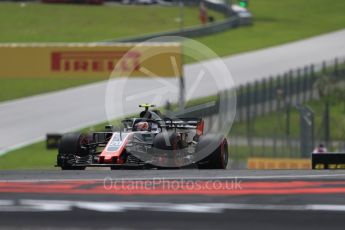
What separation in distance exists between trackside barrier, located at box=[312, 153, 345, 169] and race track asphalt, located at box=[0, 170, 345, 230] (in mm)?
2800

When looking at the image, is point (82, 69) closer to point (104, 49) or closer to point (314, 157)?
point (104, 49)

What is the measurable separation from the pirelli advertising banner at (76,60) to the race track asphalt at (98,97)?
44.5 inches

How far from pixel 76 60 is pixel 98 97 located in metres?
7.66

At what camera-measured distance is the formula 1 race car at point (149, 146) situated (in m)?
14.4

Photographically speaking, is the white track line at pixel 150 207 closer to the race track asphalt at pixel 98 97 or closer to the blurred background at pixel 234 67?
the blurred background at pixel 234 67

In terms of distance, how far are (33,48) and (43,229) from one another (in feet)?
94.6

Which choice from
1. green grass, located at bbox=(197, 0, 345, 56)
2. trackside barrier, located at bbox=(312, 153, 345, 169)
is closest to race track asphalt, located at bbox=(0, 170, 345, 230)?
trackside barrier, located at bbox=(312, 153, 345, 169)

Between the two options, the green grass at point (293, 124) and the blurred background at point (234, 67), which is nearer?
the blurred background at point (234, 67)

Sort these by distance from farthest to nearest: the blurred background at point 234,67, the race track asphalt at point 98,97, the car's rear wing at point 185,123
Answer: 1. the race track asphalt at point 98,97
2. the blurred background at point 234,67
3. the car's rear wing at point 185,123

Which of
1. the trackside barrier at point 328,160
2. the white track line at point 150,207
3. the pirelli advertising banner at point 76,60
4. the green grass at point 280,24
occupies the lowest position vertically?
the white track line at point 150,207

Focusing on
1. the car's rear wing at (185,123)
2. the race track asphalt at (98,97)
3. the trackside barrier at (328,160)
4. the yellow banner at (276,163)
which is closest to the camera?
the trackside barrier at (328,160)

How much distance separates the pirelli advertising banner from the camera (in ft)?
117

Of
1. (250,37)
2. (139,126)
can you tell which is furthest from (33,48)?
(250,37)

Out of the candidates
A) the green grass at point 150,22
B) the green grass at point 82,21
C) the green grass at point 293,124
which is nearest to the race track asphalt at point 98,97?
the green grass at point 150,22
